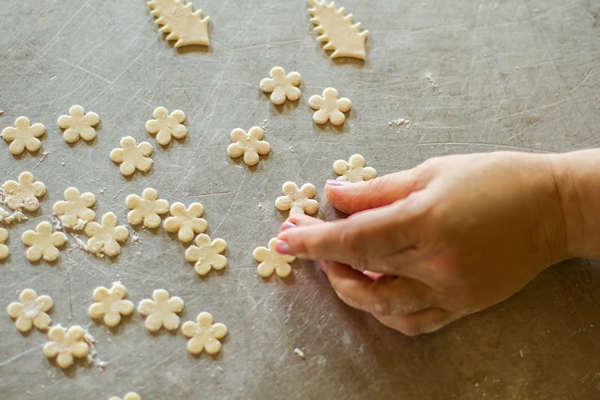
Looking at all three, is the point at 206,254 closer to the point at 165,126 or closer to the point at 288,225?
the point at 288,225

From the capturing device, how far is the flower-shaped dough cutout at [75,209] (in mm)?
1276

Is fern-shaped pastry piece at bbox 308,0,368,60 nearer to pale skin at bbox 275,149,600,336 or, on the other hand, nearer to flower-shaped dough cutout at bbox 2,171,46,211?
pale skin at bbox 275,149,600,336

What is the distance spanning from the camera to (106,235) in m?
1.27

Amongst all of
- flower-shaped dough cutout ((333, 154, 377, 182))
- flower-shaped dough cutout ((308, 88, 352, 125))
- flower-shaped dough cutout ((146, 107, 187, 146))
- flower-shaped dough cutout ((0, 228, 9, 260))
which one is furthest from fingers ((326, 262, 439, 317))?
flower-shaped dough cutout ((0, 228, 9, 260))

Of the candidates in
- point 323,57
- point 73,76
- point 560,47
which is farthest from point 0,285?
point 560,47

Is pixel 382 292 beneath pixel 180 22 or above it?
beneath

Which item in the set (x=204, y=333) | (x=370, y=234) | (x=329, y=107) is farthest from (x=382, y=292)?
(x=329, y=107)

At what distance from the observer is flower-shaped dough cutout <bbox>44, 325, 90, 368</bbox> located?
1178 millimetres

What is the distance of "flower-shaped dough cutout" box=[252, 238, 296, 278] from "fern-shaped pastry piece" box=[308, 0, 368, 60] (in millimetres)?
528

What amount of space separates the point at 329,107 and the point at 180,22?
1.41 ft

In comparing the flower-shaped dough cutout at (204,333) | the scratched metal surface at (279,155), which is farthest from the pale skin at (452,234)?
the flower-shaped dough cutout at (204,333)

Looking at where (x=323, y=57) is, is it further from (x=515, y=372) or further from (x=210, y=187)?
(x=515, y=372)

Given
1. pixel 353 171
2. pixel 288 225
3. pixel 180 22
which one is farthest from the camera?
pixel 180 22

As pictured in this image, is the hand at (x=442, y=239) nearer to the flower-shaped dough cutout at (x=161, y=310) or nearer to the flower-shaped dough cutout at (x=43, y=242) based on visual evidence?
the flower-shaped dough cutout at (x=161, y=310)
